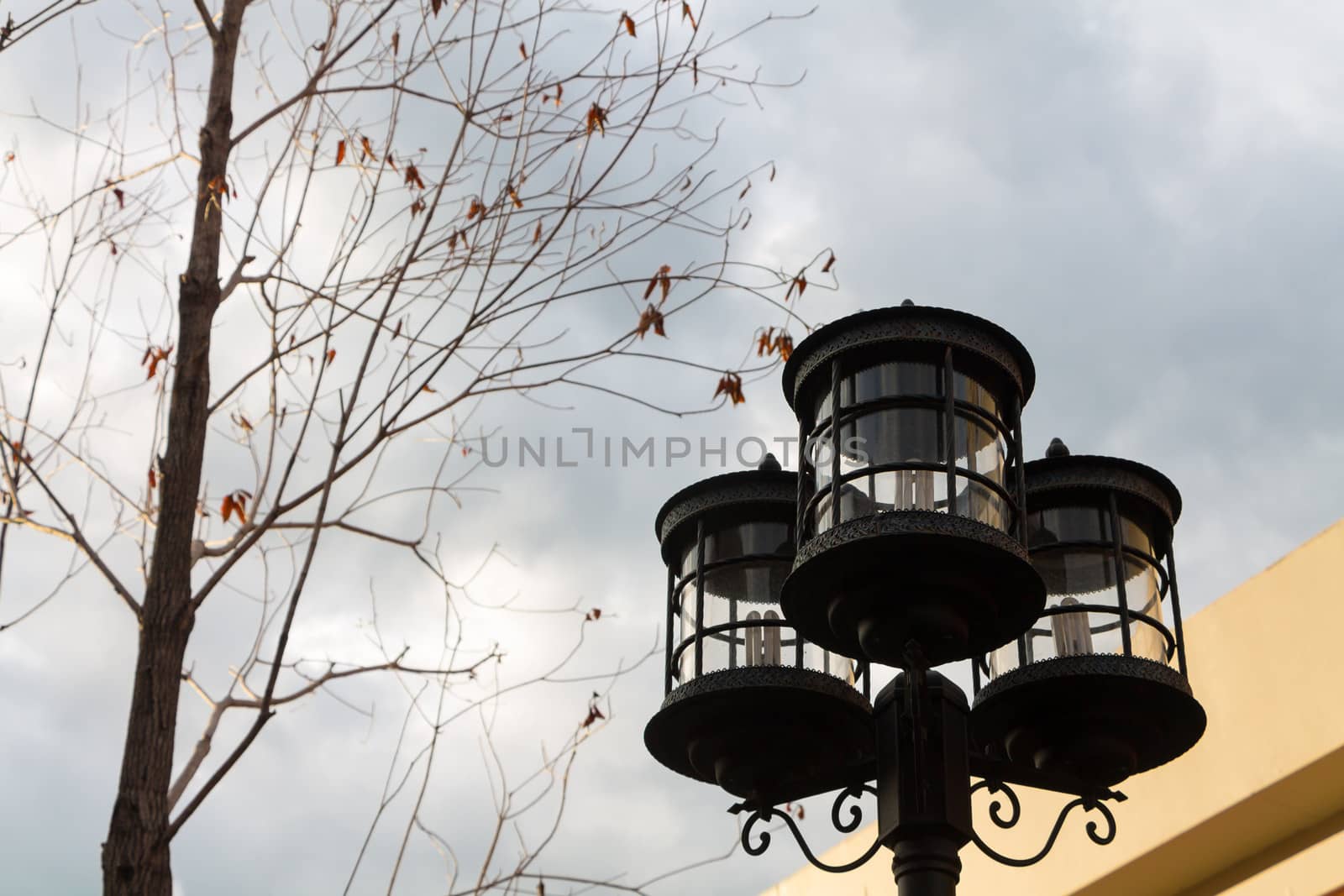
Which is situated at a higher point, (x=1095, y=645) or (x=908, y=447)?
(x=908, y=447)

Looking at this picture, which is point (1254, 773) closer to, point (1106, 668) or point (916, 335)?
point (1106, 668)

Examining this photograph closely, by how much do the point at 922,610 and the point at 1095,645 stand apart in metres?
0.64

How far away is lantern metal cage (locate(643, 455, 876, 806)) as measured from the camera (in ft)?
11.1

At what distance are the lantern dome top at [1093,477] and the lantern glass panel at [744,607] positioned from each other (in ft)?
2.19

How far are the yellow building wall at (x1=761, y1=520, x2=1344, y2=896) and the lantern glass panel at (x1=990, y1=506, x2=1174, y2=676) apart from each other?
1.81 meters

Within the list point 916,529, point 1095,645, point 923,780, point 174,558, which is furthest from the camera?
point 174,558

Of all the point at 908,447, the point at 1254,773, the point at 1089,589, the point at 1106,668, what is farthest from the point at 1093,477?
the point at 1254,773

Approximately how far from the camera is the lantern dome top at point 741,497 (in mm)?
3773

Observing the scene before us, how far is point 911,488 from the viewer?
10.5 ft

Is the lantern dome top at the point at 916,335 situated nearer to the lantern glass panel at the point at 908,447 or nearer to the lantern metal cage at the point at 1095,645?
the lantern glass panel at the point at 908,447

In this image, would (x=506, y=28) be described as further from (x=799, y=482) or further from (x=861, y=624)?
(x=861, y=624)

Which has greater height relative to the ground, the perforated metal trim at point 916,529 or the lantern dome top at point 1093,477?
the lantern dome top at point 1093,477

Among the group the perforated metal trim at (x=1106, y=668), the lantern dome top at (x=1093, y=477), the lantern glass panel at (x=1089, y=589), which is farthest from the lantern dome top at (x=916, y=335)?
the perforated metal trim at (x=1106, y=668)

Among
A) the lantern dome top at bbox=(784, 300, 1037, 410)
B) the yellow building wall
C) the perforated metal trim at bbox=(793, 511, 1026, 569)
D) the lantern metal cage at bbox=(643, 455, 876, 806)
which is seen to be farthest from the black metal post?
the yellow building wall
